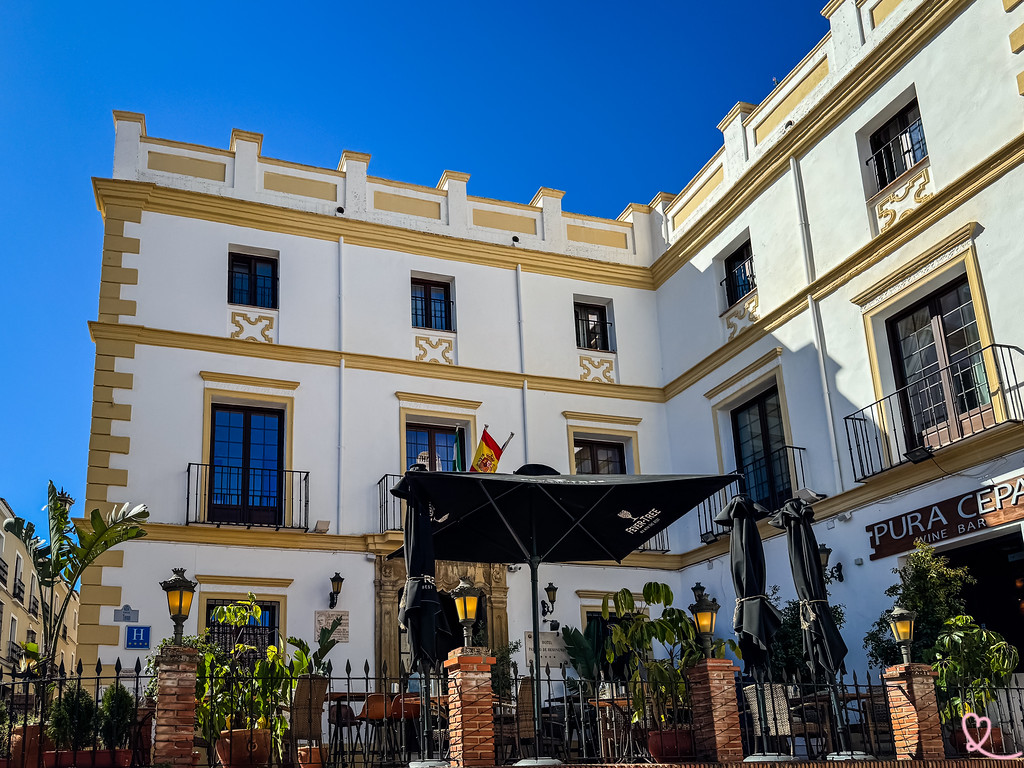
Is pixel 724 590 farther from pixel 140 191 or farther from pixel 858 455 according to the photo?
pixel 140 191

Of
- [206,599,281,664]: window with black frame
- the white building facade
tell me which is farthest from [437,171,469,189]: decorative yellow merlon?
[206,599,281,664]: window with black frame

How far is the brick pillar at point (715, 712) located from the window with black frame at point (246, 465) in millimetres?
7749

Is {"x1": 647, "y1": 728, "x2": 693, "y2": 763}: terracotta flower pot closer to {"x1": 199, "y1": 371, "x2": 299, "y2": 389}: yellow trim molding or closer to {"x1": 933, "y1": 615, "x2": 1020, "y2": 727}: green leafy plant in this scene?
{"x1": 933, "y1": 615, "x2": 1020, "y2": 727}: green leafy plant

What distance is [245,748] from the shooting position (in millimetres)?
8680

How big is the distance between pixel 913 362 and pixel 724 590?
4.57 m

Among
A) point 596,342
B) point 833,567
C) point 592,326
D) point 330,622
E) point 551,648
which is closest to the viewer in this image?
point 833,567

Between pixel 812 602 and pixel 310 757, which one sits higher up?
pixel 812 602

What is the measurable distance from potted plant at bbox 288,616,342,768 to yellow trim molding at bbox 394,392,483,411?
3.52 m

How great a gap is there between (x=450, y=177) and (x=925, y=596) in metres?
10.1

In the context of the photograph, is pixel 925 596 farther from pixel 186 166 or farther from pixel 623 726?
pixel 186 166

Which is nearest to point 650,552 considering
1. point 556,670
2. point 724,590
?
point 724,590

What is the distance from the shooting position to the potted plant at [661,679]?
8.74 meters

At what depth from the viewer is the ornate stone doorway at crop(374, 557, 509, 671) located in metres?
14.7

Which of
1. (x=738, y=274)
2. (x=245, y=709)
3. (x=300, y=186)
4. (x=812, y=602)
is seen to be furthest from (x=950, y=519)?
(x=300, y=186)
